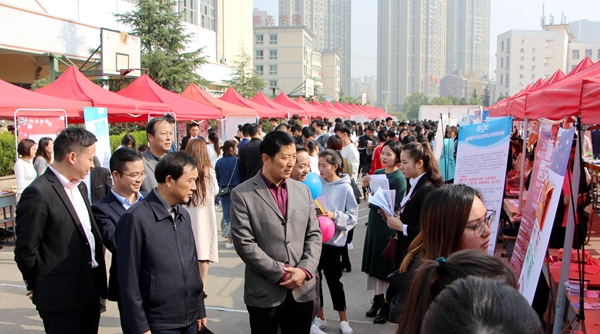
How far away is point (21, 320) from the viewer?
4754 millimetres

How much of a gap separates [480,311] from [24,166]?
7.58 metres

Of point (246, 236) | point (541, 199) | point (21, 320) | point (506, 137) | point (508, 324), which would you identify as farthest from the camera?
point (21, 320)

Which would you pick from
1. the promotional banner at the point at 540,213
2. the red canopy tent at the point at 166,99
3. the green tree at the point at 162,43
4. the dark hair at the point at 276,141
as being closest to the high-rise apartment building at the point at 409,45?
the green tree at the point at 162,43

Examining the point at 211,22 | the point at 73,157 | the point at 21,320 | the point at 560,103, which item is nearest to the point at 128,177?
the point at 73,157

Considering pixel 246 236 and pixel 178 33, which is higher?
pixel 178 33

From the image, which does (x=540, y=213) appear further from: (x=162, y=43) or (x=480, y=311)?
(x=162, y=43)

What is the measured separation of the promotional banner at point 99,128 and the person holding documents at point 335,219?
4395 millimetres

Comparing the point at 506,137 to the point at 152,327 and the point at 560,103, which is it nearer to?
the point at 560,103

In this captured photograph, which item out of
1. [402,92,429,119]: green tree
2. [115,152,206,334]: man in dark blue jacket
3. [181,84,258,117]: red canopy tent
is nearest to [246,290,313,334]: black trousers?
[115,152,206,334]: man in dark blue jacket

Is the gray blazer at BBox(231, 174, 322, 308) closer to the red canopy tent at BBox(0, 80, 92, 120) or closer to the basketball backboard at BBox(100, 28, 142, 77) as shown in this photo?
the red canopy tent at BBox(0, 80, 92, 120)

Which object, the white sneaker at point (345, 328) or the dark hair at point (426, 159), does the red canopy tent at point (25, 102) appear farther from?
the dark hair at point (426, 159)

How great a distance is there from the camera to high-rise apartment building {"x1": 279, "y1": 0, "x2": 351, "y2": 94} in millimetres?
149275

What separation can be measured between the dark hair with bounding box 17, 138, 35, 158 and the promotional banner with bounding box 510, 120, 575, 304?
6678 millimetres

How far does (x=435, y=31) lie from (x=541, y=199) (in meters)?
157
